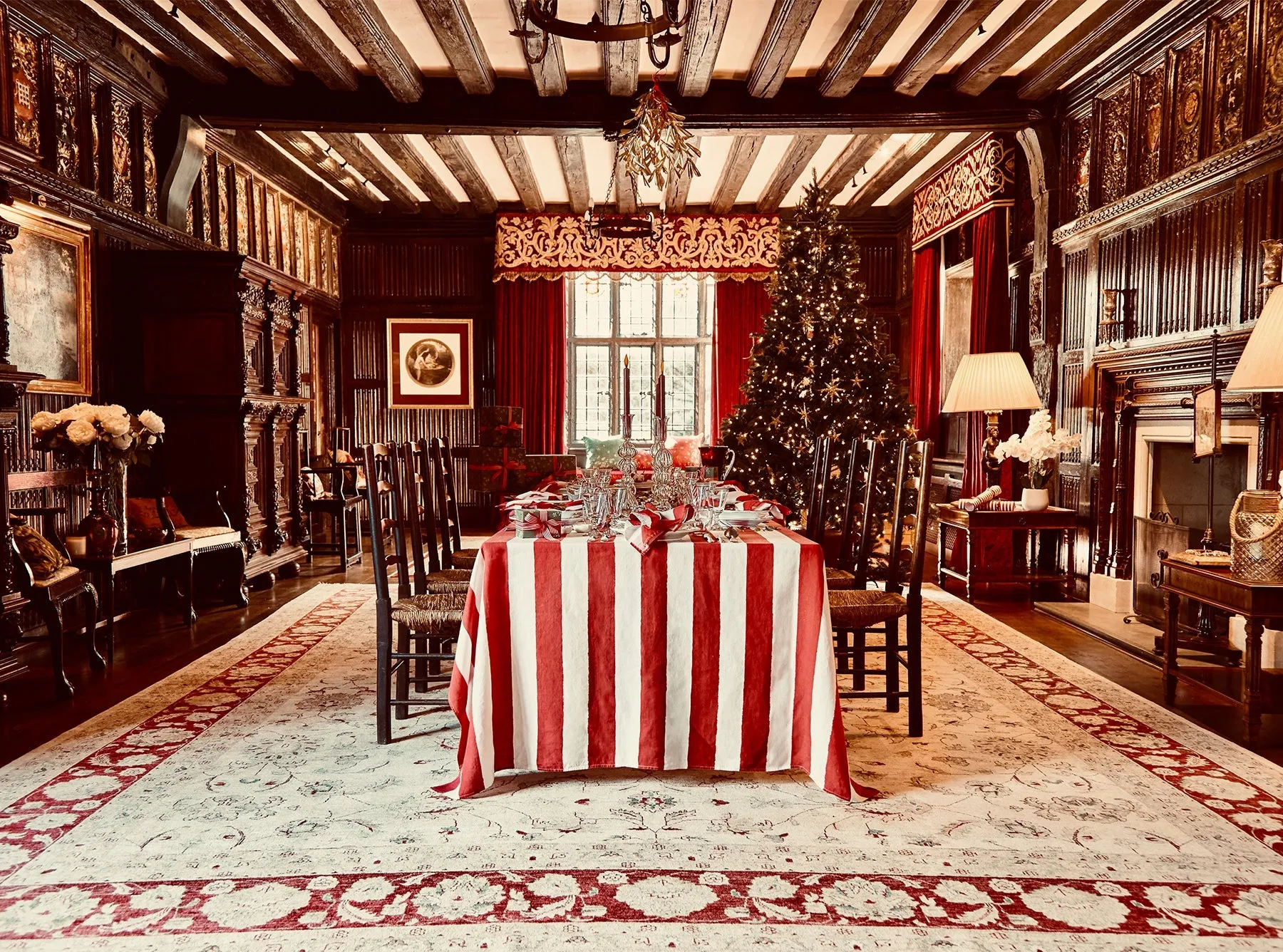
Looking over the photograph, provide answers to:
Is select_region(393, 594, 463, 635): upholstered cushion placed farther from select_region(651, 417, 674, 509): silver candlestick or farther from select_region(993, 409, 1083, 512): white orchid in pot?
select_region(993, 409, 1083, 512): white orchid in pot

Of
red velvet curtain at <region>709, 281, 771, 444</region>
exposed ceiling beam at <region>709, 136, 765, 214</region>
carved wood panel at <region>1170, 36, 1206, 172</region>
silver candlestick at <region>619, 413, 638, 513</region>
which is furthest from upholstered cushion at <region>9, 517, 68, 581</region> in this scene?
red velvet curtain at <region>709, 281, 771, 444</region>

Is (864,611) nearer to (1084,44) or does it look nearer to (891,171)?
(1084,44)

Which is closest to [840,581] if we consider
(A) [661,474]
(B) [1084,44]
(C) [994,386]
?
(A) [661,474]

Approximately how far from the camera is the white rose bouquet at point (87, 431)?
4605mm

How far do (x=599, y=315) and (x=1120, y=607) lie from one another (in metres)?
6.91

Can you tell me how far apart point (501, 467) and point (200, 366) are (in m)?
3.62

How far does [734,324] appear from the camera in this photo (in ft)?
34.3

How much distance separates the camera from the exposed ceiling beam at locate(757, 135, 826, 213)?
760cm

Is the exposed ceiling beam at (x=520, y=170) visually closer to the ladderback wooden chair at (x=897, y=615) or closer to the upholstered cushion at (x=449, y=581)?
the upholstered cushion at (x=449, y=581)

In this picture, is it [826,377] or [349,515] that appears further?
[349,515]

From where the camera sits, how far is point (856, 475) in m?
3.84

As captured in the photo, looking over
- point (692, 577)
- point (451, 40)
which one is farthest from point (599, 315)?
point (692, 577)

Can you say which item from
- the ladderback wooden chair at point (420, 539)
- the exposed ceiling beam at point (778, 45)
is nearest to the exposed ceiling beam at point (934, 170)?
the exposed ceiling beam at point (778, 45)

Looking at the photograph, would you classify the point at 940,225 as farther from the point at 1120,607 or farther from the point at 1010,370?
the point at 1120,607
